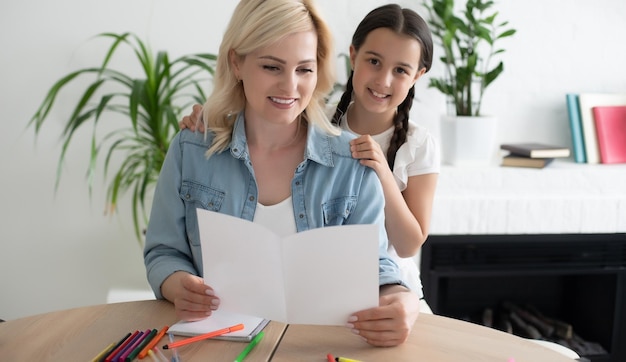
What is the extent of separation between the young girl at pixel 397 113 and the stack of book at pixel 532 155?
41.1 inches

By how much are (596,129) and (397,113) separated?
56.2 inches

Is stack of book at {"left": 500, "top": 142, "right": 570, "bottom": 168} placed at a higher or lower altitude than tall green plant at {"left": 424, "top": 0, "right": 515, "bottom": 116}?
lower

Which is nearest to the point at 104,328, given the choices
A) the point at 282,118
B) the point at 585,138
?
the point at 282,118

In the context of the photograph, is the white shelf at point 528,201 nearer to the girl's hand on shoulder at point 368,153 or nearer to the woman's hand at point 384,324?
the girl's hand on shoulder at point 368,153

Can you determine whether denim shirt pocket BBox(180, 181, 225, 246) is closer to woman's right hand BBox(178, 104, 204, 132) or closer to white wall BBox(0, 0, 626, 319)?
woman's right hand BBox(178, 104, 204, 132)

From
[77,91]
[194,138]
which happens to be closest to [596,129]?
[194,138]

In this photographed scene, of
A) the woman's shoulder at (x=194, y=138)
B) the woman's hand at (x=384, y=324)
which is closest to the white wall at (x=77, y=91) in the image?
the woman's shoulder at (x=194, y=138)

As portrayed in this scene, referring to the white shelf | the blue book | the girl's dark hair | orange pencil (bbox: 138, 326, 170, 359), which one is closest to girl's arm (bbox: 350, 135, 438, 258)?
the girl's dark hair

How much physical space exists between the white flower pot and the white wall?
0.63 feet

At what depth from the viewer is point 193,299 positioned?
47.2 inches

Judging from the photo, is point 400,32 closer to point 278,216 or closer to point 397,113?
point 397,113

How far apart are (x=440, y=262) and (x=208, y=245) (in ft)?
5.31

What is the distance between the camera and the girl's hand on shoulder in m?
1.42

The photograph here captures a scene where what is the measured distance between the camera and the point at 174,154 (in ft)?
4.75
